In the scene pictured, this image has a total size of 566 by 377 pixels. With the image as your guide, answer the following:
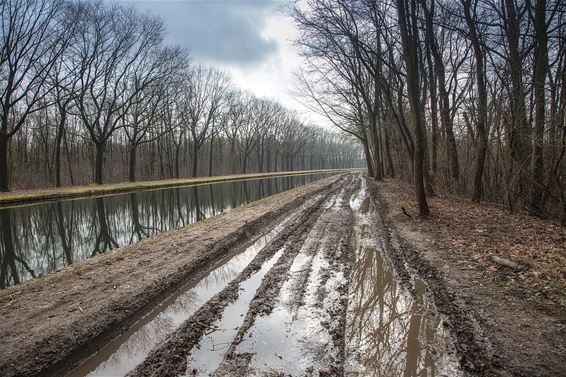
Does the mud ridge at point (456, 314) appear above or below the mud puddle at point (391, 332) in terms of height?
above

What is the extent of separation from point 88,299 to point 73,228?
7.96m

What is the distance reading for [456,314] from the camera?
4484mm

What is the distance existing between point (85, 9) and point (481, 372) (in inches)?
1318

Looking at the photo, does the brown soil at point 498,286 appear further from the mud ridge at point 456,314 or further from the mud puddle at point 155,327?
the mud puddle at point 155,327

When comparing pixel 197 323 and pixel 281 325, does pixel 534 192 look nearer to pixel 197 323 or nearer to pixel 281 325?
pixel 281 325

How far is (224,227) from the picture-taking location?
36.1ft

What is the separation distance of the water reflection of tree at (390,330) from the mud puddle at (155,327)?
243 centimetres

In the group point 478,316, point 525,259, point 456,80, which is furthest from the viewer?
point 456,80

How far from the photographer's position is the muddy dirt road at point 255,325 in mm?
3605

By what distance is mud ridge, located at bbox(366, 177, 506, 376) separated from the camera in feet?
11.2

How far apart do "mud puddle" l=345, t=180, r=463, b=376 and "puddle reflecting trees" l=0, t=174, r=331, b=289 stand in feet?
23.2

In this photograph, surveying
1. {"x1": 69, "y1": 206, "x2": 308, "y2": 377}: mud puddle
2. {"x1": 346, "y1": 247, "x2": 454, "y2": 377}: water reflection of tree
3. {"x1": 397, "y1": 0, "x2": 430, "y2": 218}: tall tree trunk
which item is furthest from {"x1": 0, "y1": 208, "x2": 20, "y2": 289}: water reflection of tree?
{"x1": 397, "y1": 0, "x2": 430, "y2": 218}: tall tree trunk

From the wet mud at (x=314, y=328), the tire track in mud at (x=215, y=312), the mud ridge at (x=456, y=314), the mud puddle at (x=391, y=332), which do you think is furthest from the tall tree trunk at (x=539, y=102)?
the tire track in mud at (x=215, y=312)

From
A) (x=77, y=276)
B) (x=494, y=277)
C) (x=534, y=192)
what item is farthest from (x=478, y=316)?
(x=534, y=192)
